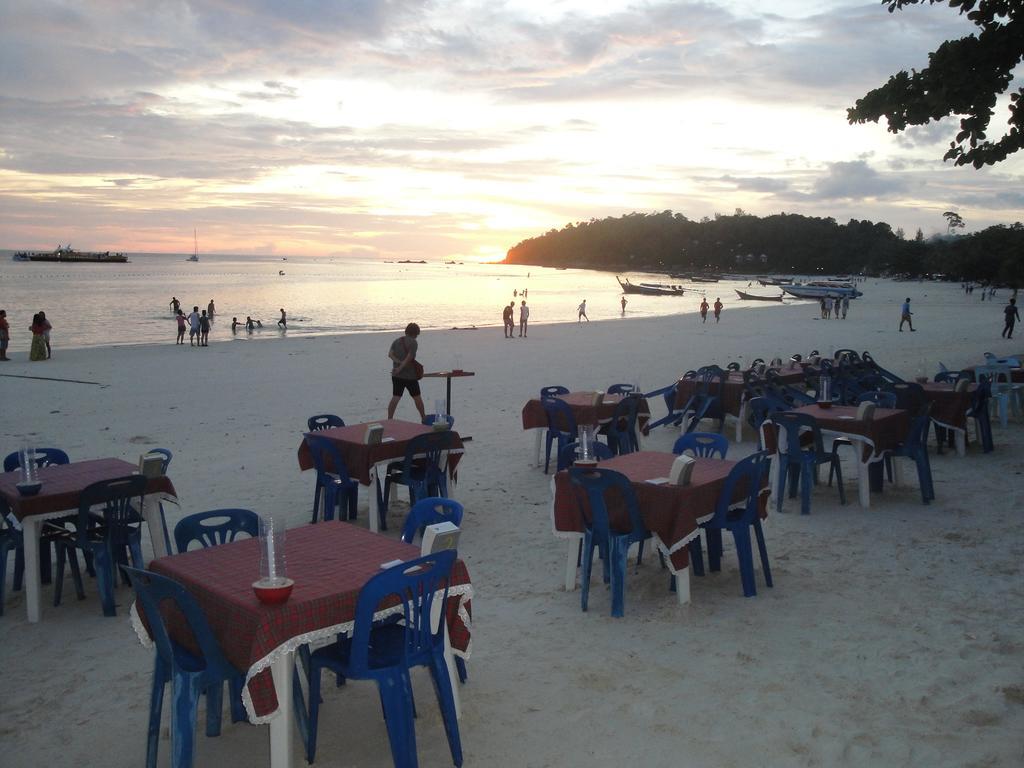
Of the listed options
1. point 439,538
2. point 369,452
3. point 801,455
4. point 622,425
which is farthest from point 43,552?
point 801,455

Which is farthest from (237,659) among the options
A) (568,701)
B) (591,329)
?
(591,329)

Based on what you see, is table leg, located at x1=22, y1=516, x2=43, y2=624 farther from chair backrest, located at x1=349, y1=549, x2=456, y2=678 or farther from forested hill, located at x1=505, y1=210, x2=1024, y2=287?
forested hill, located at x1=505, y1=210, x2=1024, y2=287

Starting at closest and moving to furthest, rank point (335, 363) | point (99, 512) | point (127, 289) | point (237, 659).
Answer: point (237, 659) < point (99, 512) < point (335, 363) < point (127, 289)

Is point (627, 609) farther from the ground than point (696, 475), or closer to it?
closer to it

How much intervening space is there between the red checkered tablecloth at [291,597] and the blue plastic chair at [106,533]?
189 centimetres

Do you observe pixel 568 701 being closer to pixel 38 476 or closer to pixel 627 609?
pixel 627 609

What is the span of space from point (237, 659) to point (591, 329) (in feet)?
112

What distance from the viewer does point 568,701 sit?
14.3ft

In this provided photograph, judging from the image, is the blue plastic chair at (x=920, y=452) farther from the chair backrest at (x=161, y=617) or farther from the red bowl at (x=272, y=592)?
the chair backrest at (x=161, y=617)

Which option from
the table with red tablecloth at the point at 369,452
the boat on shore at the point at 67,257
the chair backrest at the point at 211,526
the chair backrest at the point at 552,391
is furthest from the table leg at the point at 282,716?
the boat on shore at the point at 67,257

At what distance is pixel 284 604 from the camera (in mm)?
3459

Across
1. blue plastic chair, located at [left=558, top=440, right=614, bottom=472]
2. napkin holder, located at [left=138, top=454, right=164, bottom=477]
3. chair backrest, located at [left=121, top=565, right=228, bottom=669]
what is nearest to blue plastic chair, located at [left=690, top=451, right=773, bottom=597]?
blue plastic chair, located at [left=558, top=440, right=614, bottom=472]

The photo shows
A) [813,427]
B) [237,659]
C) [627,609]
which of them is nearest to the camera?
[237,659]

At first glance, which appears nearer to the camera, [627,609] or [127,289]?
[627,609]
